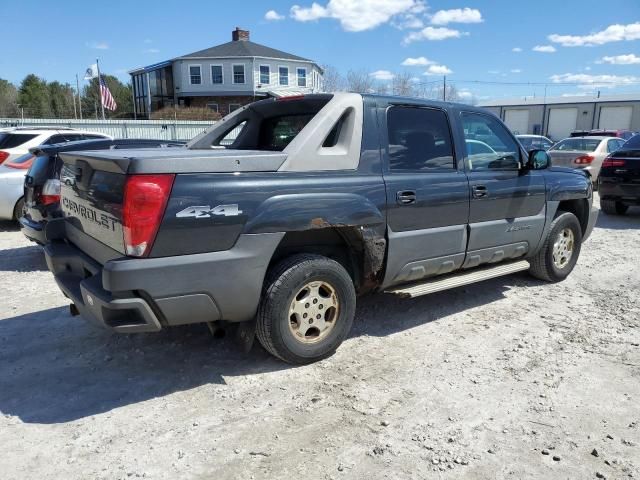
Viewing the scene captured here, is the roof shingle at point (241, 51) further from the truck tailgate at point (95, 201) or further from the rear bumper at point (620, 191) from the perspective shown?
the truck tailgate at point (95, 201)

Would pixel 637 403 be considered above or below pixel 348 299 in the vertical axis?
below

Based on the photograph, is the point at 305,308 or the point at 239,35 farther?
the point at 239,35

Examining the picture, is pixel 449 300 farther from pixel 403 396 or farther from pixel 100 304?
pixel 100 304

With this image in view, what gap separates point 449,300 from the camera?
205 inches

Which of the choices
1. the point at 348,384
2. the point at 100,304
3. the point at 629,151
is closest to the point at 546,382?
the point at 348,384

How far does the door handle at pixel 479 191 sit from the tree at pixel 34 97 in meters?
64.2

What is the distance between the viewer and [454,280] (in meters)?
4.48

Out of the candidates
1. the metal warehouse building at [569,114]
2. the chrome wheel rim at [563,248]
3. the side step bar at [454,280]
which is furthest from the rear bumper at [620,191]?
the metal warehouse building at [569,114]

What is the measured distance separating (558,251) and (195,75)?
41.8 m

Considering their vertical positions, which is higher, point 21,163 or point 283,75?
point 283,75

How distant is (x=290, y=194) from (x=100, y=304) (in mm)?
1326

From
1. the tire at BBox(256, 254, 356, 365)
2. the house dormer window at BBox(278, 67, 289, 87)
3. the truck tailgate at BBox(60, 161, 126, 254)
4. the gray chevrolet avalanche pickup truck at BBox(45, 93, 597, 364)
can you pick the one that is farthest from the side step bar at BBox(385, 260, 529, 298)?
the house dormer window at BBox(278, 67, 289, 87)

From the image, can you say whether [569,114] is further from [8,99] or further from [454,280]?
[8,99]

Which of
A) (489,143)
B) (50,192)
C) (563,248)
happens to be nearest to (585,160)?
(563,248)
